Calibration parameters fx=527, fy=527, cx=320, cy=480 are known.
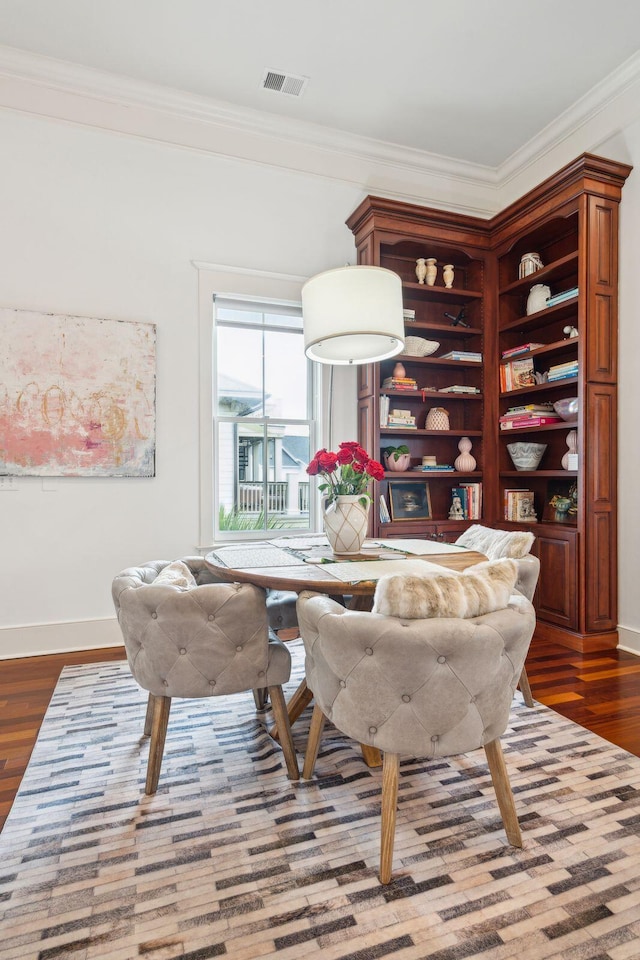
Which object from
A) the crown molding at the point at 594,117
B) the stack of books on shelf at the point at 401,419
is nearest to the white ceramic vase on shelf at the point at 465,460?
the stack of books on shelf at the point at 401,419

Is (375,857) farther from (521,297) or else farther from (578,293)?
(521,297)

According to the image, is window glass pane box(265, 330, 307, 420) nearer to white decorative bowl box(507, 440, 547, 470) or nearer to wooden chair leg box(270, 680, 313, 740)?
white decorative bowl box(507, 440, 547, 470)

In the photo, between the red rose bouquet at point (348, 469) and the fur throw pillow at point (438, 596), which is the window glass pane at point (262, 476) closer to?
the red rose bouquet at point (348, 469)

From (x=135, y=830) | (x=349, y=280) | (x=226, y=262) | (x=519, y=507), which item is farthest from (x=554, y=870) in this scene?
(x=226, y=262)

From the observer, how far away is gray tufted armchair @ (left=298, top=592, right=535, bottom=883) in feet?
4.34

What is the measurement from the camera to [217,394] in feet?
12.2

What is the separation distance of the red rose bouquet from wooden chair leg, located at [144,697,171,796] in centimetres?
105

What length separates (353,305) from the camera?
2.35m

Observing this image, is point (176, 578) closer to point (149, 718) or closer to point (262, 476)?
point (149, 718)

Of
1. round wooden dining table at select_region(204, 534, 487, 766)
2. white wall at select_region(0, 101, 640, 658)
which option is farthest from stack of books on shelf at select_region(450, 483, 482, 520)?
round wooden dining table at select_region(204, 534, 487, 766)

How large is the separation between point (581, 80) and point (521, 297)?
1.39 m

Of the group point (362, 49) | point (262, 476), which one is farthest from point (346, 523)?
point (362, 49)

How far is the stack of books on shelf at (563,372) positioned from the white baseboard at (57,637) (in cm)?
332

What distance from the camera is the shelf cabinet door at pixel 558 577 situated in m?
3.29
